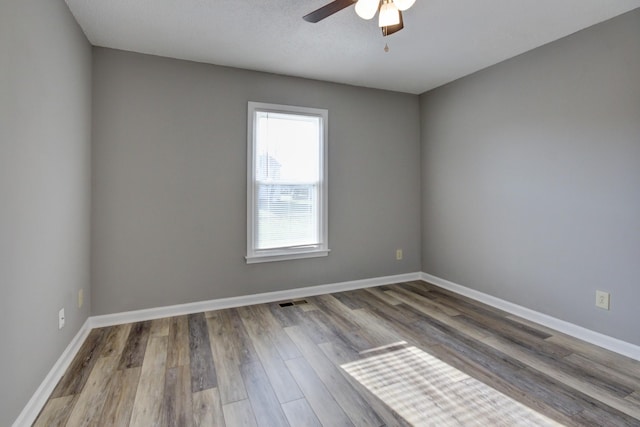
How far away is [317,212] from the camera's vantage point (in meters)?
3.71

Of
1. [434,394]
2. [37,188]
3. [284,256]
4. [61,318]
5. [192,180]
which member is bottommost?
[434,394]

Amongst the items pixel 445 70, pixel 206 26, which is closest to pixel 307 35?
pixel 206 26

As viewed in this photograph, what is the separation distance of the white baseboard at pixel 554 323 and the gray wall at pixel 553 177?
0.17ft

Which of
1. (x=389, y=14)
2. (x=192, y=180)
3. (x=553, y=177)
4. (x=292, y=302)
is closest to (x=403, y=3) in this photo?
(x=389, y=14)

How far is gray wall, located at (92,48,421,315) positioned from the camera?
2.85 meters

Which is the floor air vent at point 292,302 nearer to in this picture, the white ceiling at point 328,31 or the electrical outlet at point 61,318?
the electrical outlet at point 61,318

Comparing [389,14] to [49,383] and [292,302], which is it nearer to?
[292,302]

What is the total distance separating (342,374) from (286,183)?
2073mm

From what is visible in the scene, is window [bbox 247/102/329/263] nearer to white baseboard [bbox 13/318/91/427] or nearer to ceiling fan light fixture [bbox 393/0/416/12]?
white baseboard [bbox 13/318/91/427]

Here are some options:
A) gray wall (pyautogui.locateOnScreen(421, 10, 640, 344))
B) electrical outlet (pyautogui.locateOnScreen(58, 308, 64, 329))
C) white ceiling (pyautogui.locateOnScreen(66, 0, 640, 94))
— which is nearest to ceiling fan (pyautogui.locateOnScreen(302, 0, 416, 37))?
white ceiling (pyautogui.locateOnScreen(66, 0, 640, 94))

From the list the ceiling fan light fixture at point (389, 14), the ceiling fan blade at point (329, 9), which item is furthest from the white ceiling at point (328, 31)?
the ceiling fan light fixture at point (389, 14)

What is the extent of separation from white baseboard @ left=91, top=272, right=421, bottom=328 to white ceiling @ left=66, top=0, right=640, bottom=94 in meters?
2.40

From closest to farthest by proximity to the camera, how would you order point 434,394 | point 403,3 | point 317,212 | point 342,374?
point 403,3
point 434,394
point 342,374
point 317,212

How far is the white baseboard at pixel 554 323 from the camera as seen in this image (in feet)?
7.65
